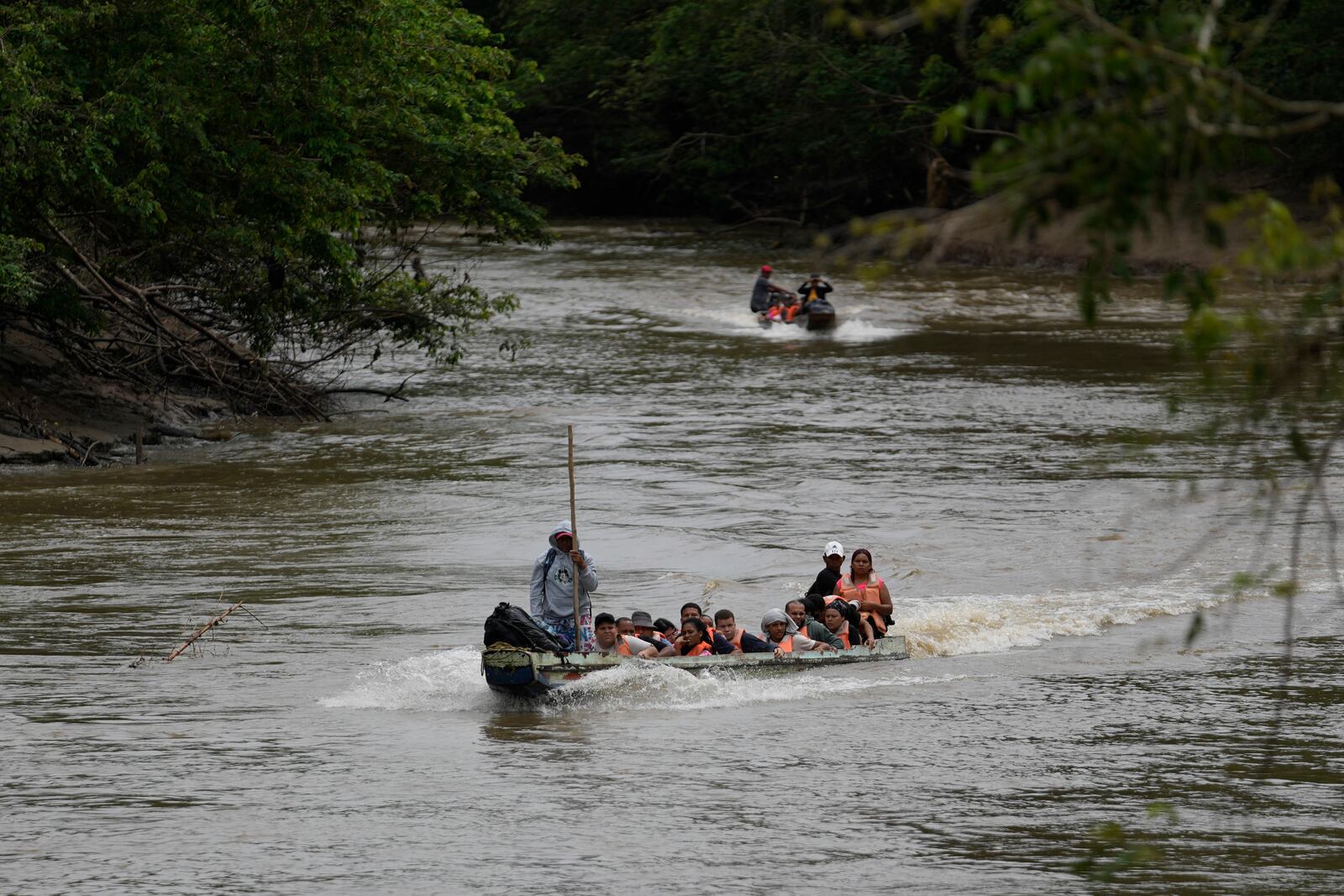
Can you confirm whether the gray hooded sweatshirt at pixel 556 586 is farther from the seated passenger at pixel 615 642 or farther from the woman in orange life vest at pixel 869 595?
the woman in orange life vest at pixel 869 595

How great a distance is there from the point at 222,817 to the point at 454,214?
18.8 metres

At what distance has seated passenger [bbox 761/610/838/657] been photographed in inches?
578

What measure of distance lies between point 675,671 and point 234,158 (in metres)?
12.3

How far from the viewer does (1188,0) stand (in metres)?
36.7

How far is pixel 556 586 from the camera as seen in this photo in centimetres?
1411

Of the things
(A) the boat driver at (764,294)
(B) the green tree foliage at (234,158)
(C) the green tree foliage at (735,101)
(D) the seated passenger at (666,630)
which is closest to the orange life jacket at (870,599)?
(D) the seated passenger at (666,630)

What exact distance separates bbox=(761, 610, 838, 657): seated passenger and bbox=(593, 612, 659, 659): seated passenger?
1.22 metres

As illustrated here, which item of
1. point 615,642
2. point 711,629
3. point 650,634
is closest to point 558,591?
point 615,642

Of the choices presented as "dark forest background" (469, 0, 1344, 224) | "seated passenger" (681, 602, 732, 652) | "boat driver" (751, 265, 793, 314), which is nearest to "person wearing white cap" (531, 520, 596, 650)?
"seated passenger" (681, 602, 732, 652)

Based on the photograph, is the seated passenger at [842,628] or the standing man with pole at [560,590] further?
the seated passenger at [842,628]

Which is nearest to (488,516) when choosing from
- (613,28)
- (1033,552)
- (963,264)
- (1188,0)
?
(1033,552)

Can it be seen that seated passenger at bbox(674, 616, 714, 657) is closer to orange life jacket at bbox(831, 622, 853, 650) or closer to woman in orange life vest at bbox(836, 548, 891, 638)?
orange life jacket at bbox(831, 622, 853, 650)

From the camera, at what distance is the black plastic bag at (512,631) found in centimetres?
1323

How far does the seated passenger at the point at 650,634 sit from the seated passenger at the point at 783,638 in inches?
36.9
